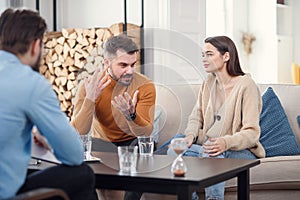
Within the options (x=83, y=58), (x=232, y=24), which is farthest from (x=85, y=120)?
(x=232, y=24)

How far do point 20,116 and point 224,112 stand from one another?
5.64 feet

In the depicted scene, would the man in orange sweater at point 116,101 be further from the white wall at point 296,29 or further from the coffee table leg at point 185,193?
the white wall at point 296,29

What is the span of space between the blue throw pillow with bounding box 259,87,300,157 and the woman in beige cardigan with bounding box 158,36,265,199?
214mm

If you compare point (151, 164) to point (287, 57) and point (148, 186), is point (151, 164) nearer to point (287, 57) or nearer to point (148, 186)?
point (148, 186)

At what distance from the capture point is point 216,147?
3254mm

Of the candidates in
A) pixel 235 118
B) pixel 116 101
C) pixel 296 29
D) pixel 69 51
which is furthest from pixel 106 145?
pixel 296 29

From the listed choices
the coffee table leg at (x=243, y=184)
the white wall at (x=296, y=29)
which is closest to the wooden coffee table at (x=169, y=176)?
the coffee table leg at (x=243, y=184)

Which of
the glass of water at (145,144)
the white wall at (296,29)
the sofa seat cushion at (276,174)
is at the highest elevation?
the white wall at (296,29)

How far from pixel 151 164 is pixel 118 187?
28cm

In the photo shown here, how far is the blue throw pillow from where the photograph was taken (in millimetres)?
3664

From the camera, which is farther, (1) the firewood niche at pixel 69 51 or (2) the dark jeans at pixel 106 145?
(1) the firewood niche at pixel 69 51

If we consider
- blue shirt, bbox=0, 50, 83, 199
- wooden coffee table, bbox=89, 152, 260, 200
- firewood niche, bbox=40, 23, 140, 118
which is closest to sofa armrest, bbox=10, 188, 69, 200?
blue shirt, bbox=0, 50, 83, 199

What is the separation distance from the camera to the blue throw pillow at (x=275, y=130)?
12.0 ft

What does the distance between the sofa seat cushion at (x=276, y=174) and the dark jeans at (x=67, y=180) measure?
138cm
